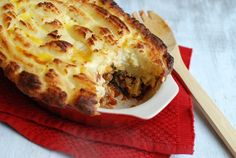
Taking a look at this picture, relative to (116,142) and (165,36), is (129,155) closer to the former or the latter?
(116,142)

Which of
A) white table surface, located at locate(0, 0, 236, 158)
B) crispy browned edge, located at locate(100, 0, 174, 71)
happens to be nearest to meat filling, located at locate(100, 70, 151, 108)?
crispy browned edge, located at locate(100, 0, 174, 71)

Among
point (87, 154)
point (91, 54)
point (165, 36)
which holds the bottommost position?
point (87, 154)

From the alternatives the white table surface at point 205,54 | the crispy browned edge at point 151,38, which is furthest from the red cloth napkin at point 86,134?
the crispy browned edge at point 151,38

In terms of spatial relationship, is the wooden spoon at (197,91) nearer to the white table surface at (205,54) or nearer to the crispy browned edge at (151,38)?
the white table surface at (205,54)

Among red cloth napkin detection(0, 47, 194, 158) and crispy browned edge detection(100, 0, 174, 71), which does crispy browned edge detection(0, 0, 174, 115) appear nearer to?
red cloth napkin detection(0, 47, 194, 158)

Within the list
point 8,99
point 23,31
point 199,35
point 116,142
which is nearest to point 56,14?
point 23,31

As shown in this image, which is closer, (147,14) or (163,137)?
(163,137)
